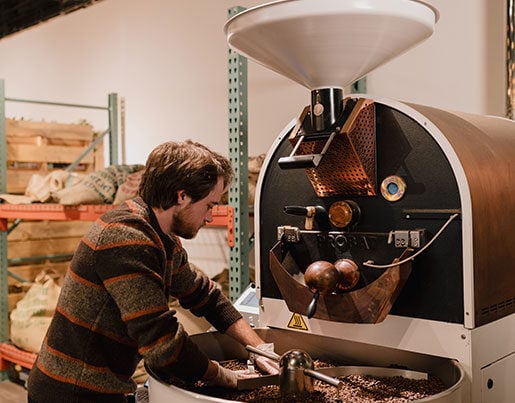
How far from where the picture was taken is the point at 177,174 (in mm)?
1483

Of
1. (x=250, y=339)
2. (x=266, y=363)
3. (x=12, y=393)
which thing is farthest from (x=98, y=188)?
(x=266, y=363)

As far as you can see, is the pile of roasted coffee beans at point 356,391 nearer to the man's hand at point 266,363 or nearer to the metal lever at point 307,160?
the man's hand at point 266,363

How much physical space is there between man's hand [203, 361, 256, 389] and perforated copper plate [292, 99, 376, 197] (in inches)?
19.6

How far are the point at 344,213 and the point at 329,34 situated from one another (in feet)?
1.39

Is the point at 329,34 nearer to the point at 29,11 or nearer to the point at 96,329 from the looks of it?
the point at 96,329

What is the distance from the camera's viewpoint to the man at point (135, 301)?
51.9 inches

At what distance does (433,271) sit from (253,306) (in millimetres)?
811

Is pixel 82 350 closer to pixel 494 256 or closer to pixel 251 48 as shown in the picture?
pixel 251 48

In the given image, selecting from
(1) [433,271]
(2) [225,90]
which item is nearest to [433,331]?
(1) [433,271]

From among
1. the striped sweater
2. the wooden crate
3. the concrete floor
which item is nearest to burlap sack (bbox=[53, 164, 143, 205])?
the wooden crate

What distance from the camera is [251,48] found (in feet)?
4.32

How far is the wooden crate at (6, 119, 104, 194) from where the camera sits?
12.7 ft

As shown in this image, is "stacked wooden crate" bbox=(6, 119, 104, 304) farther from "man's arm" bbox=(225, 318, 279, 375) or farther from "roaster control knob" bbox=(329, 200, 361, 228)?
"roaster control knob" bbox=(329, 200, 361, 228)

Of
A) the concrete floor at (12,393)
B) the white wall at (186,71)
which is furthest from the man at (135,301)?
the concrete floor at (12,393)
